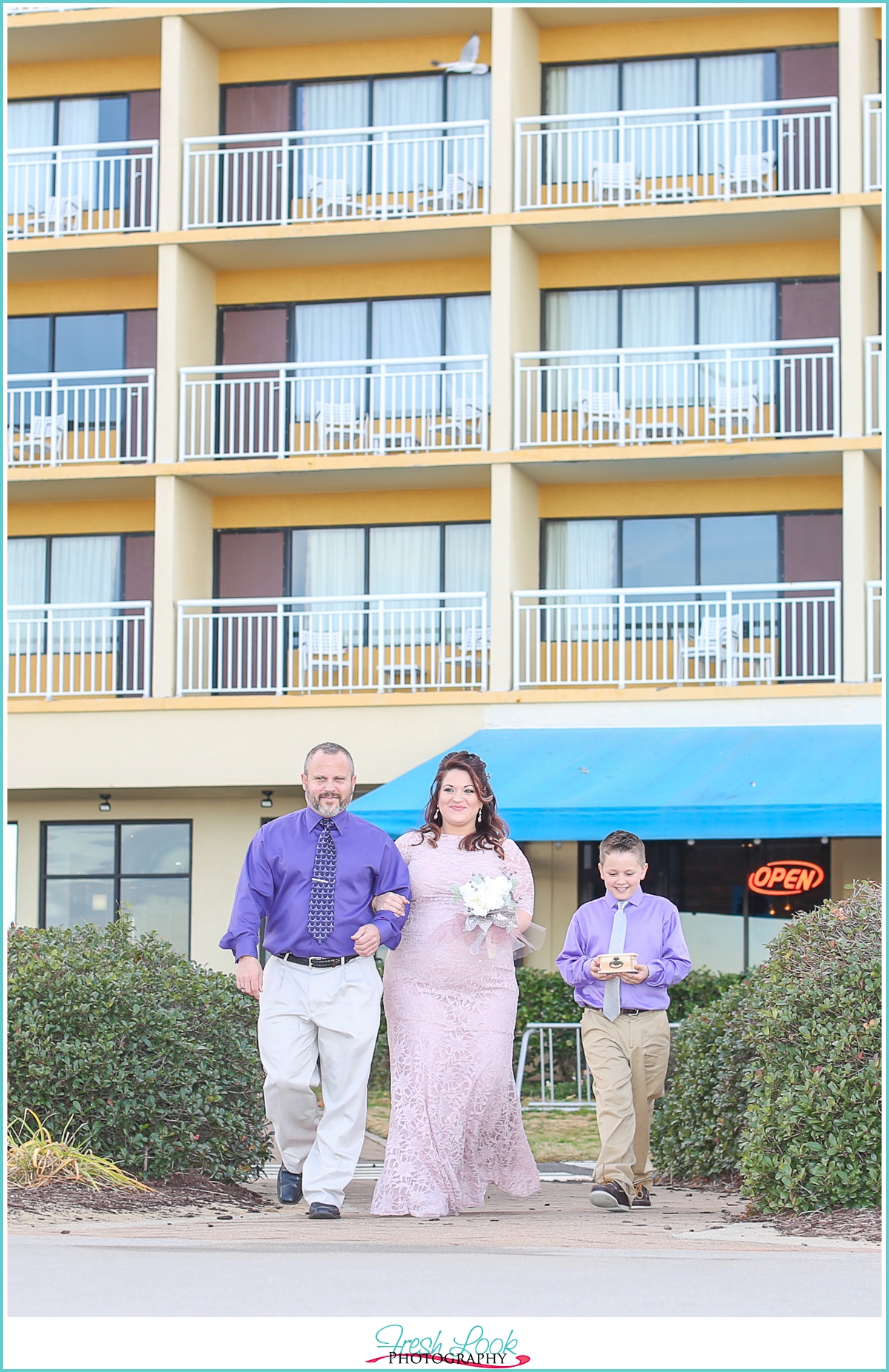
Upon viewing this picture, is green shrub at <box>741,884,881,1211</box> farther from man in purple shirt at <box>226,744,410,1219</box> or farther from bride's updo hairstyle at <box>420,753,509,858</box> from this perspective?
man in purple shirt at <box>226,744,410,1219</box>

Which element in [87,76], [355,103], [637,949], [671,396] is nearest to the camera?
[637,949]

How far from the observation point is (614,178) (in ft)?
74.6

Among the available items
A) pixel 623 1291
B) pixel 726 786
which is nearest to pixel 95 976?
pixel 623 1291

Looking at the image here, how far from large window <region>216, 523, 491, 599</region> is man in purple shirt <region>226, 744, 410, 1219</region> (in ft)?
49.6

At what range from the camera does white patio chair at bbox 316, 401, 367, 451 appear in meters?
23.0

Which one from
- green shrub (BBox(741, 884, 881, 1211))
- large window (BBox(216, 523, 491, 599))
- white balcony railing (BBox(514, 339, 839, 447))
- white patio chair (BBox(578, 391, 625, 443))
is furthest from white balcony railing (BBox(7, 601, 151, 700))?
green shrub (BBox(741, 884, 881, 1211))

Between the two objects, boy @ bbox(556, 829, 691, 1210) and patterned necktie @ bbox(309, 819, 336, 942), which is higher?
patterned necktie @ bbox(309, 819, 336, 942)

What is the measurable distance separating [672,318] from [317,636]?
20.3 ft

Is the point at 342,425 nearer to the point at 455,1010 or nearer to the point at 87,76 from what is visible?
the point at 87,76

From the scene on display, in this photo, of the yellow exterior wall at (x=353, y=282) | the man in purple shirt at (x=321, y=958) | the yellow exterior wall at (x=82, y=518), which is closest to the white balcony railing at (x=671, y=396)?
the yellow exterior wall at (x=353, y=282)

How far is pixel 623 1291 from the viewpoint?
527 centimetres

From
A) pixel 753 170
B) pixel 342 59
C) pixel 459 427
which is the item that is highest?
pixel 342 59

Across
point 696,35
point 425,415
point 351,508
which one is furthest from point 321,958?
point 696,35

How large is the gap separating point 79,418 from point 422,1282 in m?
20.5
